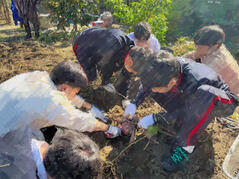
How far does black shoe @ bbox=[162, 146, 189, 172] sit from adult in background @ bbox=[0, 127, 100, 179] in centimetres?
145

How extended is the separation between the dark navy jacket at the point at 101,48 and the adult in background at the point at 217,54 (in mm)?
1070

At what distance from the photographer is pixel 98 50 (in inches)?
116

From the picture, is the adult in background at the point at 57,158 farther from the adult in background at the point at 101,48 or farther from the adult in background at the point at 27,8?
the adult in background at the point at 27,8

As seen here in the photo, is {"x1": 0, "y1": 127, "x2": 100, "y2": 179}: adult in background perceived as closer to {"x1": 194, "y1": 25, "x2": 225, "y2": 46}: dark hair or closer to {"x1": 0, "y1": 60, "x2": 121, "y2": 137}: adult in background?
{"x1": 0, "y1": 60, "x2": 121, "y2": 137}: adult in background

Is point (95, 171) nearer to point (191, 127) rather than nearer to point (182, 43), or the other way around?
point (191, 127)

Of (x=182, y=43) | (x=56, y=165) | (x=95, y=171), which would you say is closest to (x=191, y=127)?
(x=95, y=171)

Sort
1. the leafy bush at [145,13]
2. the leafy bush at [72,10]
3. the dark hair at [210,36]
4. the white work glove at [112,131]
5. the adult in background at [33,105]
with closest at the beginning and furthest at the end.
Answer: the adult in background at [33,105]
the white work glove at [112,131]
the dark hair at [210,36]
the leafy bush at [145,13]
the leafy bush at [72,10]

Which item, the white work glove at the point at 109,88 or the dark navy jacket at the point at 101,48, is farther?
the white work glove at the point at 109,88

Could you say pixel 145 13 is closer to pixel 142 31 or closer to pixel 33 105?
pixel 142 31

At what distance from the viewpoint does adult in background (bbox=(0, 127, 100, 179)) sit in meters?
1.13

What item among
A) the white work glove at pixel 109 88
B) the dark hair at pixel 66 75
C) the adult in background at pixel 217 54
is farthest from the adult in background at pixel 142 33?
the dark hair at pixel 66 75

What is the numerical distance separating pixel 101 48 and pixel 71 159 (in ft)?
6.83

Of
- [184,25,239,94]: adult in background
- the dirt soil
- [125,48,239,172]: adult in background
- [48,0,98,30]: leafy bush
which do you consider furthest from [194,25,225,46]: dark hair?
[48,0,98,30]: leafy bush

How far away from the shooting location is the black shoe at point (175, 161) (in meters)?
2.36
